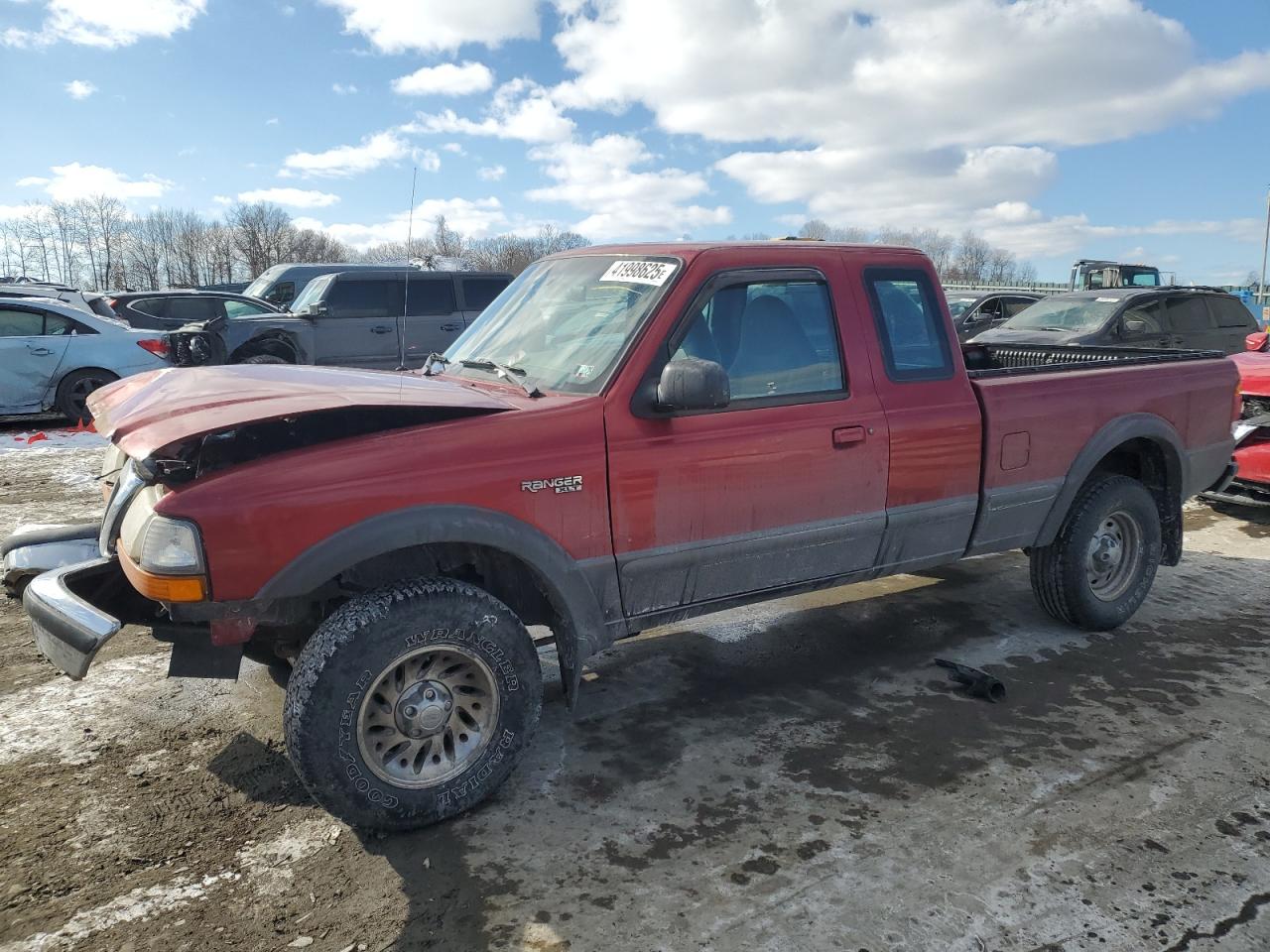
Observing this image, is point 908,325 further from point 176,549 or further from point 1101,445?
point 176,549

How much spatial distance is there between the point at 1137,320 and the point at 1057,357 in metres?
5.93

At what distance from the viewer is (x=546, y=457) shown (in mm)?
3160

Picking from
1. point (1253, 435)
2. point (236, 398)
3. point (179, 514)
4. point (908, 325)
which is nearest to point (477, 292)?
point (1253, 435)

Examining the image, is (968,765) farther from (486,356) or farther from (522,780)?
(486,356)

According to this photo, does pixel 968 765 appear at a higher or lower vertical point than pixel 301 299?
lower

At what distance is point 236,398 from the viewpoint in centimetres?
307

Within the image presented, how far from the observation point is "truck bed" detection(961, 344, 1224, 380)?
487 centimetres

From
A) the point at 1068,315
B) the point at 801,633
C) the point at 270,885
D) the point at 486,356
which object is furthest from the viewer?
the point at 1068,315

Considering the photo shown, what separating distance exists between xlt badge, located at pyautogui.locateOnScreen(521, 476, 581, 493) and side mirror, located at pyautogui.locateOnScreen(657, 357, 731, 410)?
44 cm

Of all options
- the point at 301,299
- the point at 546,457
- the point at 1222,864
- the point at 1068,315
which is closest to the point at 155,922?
the point at 546,457

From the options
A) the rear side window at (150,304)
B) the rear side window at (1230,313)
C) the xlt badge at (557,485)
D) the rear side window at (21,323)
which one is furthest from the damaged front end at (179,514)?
the rear side window at (150,304)

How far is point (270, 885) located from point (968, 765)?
2538 millimetres

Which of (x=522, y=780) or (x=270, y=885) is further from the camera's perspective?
(x=522, y=780)

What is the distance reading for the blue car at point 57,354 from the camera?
35.3ft
